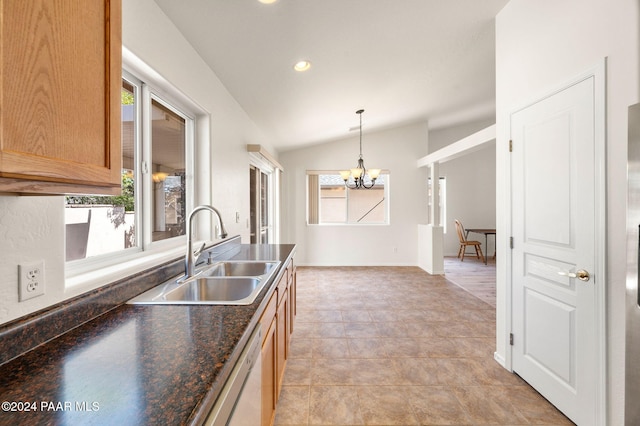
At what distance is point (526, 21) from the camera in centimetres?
200

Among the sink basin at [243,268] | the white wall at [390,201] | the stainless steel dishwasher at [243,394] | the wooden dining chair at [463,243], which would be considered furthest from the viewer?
the wooden dining chair at [463,243]

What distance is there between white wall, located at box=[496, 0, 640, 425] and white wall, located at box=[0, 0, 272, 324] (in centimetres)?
239

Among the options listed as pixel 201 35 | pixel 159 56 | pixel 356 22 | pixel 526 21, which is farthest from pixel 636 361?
pixel 201 35

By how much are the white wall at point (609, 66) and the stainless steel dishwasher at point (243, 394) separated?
1.77m

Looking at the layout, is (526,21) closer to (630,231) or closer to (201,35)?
(630,231)

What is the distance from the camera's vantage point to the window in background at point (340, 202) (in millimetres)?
6184

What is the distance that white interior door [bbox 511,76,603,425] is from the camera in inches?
60.4

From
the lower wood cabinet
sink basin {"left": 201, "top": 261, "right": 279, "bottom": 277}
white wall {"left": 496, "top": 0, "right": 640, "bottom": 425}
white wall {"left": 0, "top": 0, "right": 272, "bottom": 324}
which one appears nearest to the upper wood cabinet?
white wall {"left": 0, "top": 0, "right": 272, "bottom": 324}

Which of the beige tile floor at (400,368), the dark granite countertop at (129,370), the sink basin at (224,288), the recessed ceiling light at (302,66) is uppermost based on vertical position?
the recessed ceiling light at (302,66)

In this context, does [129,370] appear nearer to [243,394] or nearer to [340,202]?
[243,394]

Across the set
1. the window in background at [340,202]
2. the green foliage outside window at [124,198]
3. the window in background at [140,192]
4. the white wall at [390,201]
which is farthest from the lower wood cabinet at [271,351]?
the window in background at [340,202]

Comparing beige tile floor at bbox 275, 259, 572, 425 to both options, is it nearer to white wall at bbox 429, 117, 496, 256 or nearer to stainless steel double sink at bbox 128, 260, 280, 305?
stainless steel double sink at bbox 128, 260, 280, 305

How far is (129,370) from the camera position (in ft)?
2.43

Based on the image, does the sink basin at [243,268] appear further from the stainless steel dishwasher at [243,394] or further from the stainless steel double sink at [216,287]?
the stainless steel dishwasher at [243,394]
